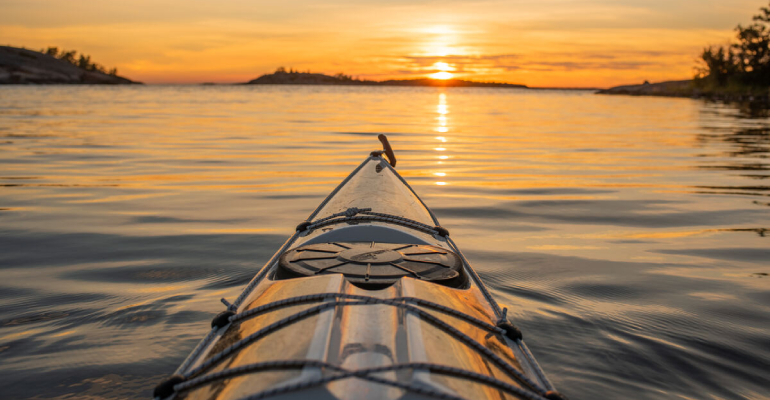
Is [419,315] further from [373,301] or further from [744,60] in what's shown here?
[744,60]

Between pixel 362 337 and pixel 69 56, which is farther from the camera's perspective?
pixel 69 56

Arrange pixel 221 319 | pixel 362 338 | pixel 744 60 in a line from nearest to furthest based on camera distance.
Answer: pixel 362 338
pixel 221 319
pixel 744 60

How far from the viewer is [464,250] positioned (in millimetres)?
6426

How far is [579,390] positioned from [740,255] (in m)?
3.86

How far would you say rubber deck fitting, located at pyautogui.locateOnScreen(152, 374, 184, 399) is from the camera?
7.02ft

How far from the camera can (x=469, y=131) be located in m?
22.7

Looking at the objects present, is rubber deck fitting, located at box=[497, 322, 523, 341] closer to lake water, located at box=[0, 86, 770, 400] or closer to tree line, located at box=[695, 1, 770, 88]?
lake water, located at box=[0, 86, 770, 400]

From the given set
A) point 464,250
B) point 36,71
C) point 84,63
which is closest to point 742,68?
point 464,250

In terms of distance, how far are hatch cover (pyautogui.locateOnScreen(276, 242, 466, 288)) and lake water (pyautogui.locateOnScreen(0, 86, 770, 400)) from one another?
3.71ft

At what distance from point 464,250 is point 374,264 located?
356 centimetres

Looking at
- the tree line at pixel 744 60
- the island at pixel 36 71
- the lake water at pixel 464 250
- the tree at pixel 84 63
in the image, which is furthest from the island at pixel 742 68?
the tree at pixel 84 63

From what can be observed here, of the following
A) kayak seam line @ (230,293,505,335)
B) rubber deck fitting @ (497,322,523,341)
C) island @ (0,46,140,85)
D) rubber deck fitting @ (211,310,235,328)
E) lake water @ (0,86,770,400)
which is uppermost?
island @ (0,46,140,85)

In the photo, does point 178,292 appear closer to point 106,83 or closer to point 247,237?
point 247,237

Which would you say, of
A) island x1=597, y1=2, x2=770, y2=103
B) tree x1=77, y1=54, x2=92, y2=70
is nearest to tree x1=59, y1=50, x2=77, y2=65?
tree x1=77, y1=54, x2=92, y2=70
